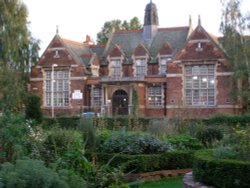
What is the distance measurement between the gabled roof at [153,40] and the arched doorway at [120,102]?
4.67 meters

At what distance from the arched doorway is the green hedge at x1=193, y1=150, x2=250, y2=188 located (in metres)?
36.6

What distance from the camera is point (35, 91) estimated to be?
158 feet

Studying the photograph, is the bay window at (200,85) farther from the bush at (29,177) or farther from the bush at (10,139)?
the bush at (29,177)

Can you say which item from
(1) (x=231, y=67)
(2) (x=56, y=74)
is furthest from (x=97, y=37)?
(1) (x=231, y=67)

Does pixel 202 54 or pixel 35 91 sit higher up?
pixel 202 54

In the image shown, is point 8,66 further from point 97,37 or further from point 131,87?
point 97,37

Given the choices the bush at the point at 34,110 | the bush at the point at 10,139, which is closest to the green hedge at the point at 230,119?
the bush at the point at 34,110

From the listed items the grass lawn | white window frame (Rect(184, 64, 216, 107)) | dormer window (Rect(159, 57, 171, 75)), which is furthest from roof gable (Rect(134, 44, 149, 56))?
the grass lawn

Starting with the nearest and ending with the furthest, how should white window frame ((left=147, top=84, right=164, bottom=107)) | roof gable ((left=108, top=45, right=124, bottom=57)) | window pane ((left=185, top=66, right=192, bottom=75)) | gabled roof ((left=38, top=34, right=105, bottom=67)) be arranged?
1. window pane ((left=185, top=66, right=192, bottom=75))
2. white window frame ((left=147, top=84, right=164, bottom=107))
3. roof gable ((left=108, top=45, right=124, bottom=57))
4. gabled roof ((left=38, top=34, right=105, bottom=67))

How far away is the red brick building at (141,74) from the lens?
41812 mm

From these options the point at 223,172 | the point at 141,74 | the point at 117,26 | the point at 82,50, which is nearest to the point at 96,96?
the point at 141,74

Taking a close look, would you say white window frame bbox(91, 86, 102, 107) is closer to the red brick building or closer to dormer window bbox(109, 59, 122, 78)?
the red brick building

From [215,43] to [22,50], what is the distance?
719 inches

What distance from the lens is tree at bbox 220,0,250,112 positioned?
3700 cm
